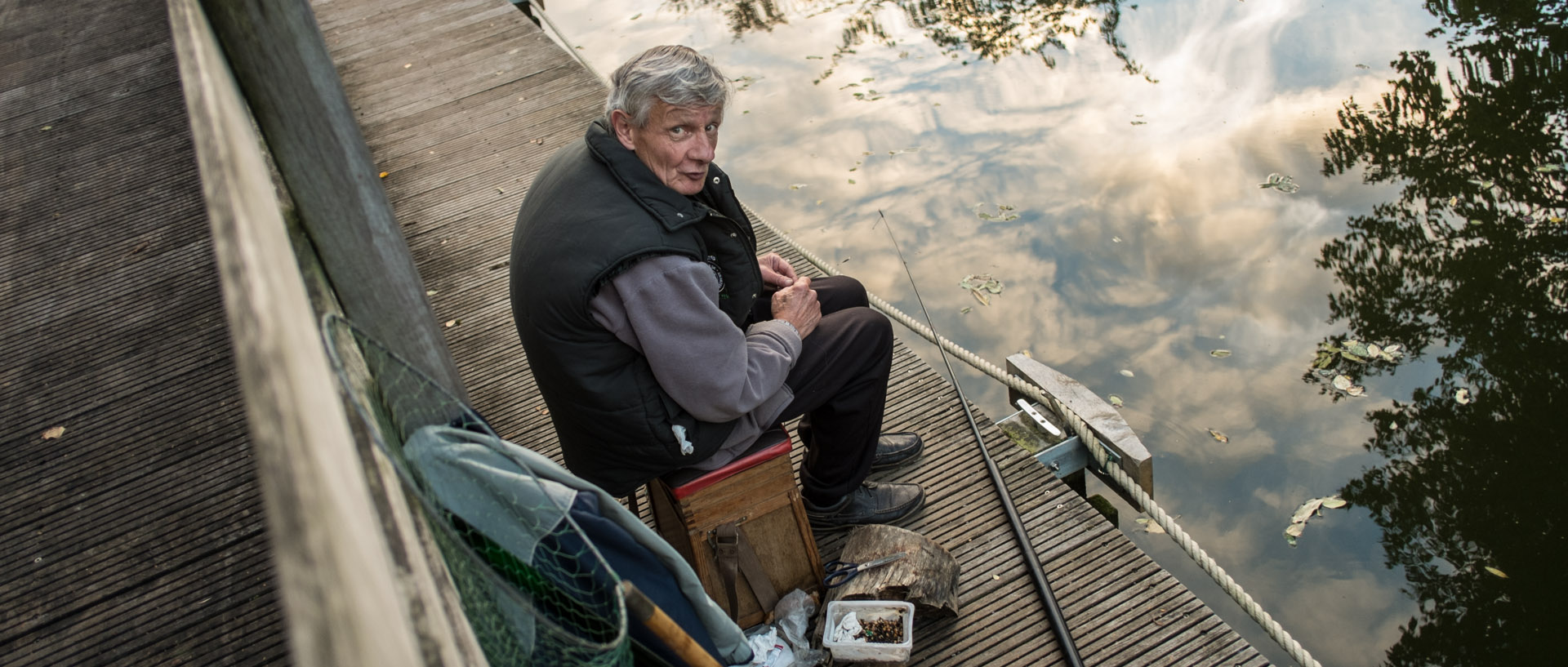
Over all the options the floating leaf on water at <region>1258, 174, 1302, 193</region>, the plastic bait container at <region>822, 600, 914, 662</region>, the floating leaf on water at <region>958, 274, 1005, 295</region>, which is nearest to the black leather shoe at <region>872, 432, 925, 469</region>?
the plastic bait container at <region>822, 600, 914, 662</region>

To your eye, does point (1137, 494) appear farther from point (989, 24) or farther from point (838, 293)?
point (989, 24)

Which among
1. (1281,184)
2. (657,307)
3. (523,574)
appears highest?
(657,307)

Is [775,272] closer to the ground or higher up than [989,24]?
higher up

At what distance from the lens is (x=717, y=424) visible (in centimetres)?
233

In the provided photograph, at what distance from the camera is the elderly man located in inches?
83.6

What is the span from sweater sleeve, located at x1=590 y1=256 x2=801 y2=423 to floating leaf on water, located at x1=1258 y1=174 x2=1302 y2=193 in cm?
439

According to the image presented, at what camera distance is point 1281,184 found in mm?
5543

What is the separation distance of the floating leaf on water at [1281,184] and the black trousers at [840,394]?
12.6 feet

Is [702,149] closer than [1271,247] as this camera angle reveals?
Yes

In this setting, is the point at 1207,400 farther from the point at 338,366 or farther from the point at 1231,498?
the point at 338,366

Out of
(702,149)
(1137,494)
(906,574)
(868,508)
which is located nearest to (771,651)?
(906,574)

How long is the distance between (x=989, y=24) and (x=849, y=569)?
678 centimetres

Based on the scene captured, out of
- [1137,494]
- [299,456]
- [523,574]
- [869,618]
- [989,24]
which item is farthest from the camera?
[989,24]

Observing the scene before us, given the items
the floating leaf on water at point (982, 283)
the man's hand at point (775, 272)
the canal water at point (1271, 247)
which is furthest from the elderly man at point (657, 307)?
the floating leaf on water at point (982, 283)
